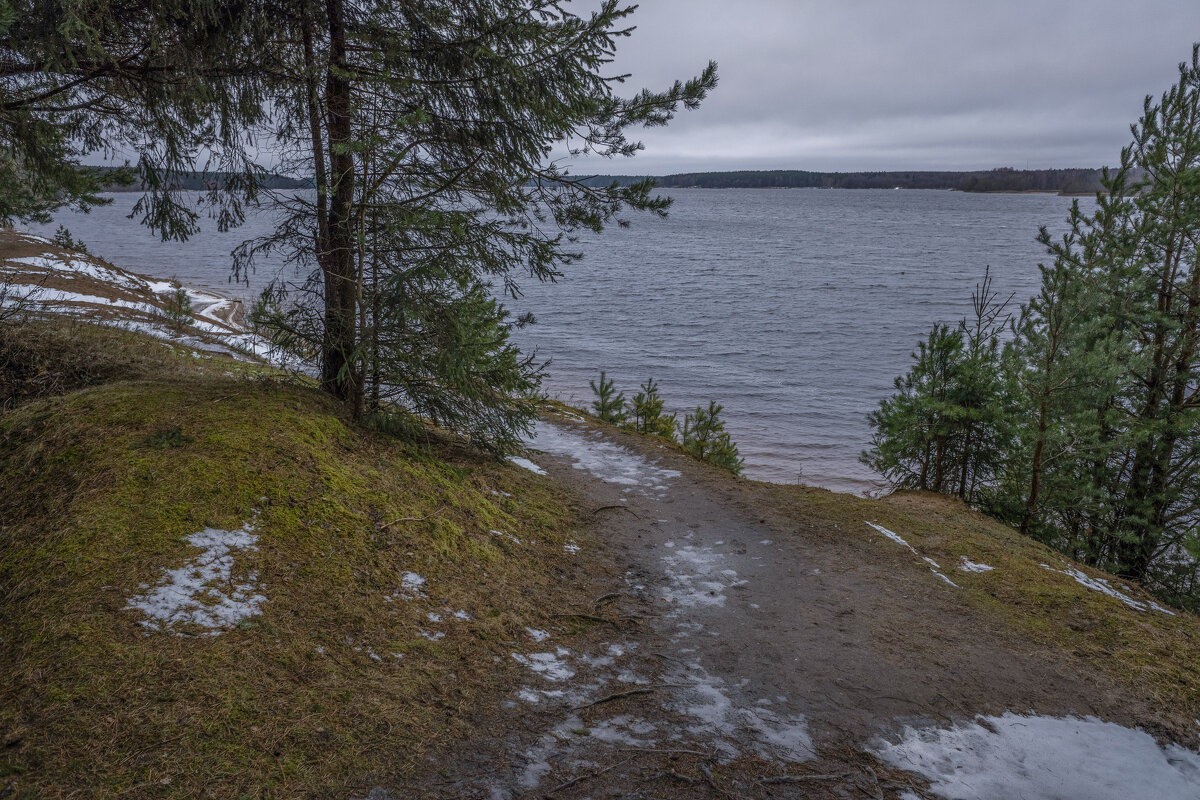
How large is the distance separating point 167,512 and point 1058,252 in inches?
498

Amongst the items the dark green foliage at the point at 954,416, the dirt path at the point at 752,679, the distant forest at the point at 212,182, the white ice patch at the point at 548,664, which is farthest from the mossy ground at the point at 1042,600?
the distant forest at the point at 212,182

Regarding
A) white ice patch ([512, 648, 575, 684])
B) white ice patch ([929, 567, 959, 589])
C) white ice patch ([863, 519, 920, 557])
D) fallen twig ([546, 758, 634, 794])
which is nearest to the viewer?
fallen twig ([546, 758, 634, 794])

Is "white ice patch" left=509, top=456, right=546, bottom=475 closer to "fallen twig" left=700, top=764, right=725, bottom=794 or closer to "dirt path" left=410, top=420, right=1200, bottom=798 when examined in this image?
"dirt path" left=410, top=420, right=1200, bottom=798

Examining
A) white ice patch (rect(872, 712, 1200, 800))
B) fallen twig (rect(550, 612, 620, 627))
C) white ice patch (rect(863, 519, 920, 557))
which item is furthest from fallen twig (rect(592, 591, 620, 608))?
white ice patch (rect(863, 519, 920, 557))

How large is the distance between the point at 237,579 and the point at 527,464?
6.04 meters

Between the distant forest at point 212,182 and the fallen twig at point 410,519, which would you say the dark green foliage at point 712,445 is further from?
the distant forest at point 212,182

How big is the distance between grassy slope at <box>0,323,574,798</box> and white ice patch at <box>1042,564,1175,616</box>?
6289 mm

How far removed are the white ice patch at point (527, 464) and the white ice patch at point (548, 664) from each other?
4.91 metres

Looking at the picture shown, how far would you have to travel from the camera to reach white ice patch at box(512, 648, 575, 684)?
4.43m

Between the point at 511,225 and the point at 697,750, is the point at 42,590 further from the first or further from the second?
the point at 511,225

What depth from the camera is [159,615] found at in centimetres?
350

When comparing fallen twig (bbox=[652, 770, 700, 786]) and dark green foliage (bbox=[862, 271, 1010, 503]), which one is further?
dark green foliage (bbox=[862, 271, 1010, 503])

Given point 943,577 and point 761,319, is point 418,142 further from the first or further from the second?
point 761,319

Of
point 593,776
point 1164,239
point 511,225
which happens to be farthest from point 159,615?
point 1164,239
